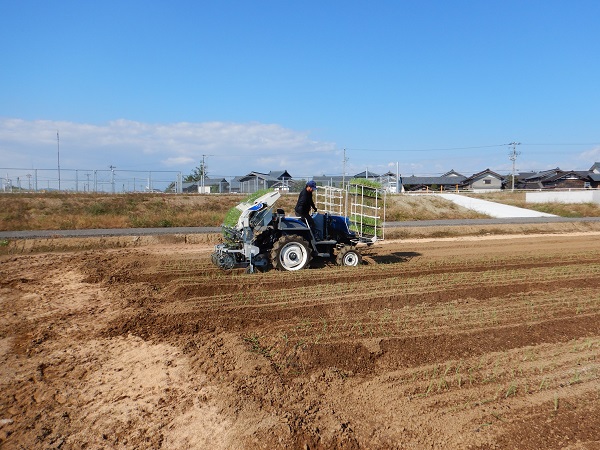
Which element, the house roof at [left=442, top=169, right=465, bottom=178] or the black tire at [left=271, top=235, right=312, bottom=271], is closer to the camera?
the black tire at [left=271, top=235, right=312, bottom=271]

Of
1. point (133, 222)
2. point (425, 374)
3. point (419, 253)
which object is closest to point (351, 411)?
point (425, 374)

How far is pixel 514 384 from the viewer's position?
5.09 metres

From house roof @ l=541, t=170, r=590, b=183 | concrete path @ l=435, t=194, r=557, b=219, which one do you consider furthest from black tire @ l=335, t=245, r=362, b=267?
house roof @ l=541, t=170, r=590, b=183

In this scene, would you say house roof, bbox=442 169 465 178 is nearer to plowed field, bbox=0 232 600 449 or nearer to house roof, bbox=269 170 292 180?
house roof, bbox=269 170 292 180

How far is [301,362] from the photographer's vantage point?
5.68 metres

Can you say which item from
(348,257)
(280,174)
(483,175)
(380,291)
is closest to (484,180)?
(483,175)

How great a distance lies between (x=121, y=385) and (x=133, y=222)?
18.1 m

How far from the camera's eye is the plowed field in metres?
4.28

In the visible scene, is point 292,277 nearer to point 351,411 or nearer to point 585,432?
point 351,411

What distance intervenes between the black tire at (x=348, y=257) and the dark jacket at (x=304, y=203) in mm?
1358

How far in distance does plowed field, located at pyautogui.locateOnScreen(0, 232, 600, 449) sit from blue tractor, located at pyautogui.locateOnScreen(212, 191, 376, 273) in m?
0.55

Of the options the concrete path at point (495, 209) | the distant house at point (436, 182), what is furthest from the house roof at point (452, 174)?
the concrete path at point (495, 209)

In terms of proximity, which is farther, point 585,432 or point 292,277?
point 292,277

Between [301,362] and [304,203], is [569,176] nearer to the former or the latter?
[304,203]
